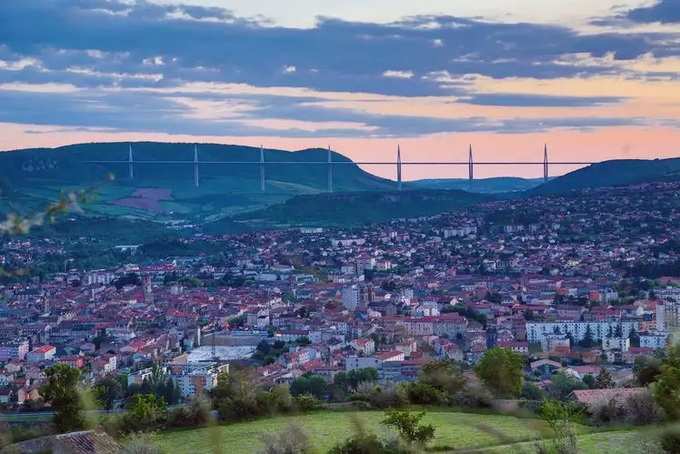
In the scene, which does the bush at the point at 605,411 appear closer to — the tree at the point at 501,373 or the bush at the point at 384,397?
the bush at the point at 384,397

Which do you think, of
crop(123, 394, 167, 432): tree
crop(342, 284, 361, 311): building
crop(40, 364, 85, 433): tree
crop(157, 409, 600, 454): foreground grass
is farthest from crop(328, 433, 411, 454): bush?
crop(342, 284, 361, 311): building

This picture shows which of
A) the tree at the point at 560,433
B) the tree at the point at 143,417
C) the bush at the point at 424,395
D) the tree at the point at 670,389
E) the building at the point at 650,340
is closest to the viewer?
the tree at the point at 560,433

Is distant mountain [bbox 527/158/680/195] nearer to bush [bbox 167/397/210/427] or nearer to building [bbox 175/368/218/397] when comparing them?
building [bbox 175/368/218/397]

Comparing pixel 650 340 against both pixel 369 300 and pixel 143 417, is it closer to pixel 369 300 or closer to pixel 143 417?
pixel 369 300

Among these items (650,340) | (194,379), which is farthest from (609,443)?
(650,340)

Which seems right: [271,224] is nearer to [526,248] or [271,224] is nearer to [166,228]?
[166,228]

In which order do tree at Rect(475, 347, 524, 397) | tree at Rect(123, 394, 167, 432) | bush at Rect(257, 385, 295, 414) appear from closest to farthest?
tree at Rect(123, 394, 167, 432)
bush at Rect(257, 385, 295, 414)
tree at Rect(475, 347, 524, 397)

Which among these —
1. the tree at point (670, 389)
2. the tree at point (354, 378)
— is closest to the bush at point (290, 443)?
the tree at point (670, 389)
